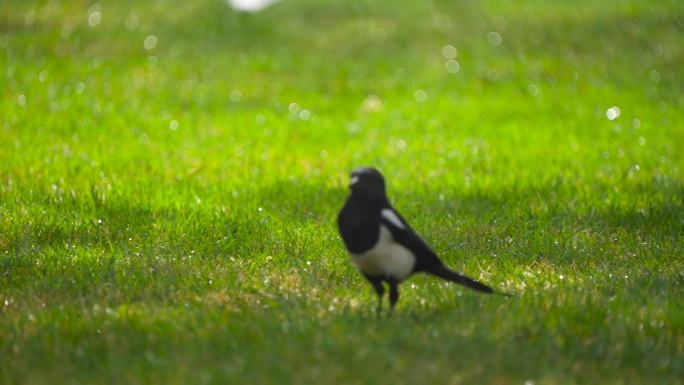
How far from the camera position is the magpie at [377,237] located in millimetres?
4629

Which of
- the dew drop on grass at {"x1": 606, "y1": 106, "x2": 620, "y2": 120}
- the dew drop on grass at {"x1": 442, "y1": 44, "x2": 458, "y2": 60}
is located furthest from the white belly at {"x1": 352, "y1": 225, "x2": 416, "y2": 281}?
the dew drop on grass at {"x1": 442, "y1": 44, "x2": 458, "y2": 60}

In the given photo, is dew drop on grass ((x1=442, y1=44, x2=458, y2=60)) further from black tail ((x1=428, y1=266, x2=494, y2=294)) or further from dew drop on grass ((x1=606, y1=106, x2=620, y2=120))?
black tail ((x1=428, y1=266, x2=494, y2=294))

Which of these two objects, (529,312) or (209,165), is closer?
(529,312)

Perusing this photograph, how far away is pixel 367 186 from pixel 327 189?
3221 millimetres

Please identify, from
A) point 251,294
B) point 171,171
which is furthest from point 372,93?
point 251,294

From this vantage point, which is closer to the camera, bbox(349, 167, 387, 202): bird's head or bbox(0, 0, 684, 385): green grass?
bbox(0, 0, 684, 385): green grass

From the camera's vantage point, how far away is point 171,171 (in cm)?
838

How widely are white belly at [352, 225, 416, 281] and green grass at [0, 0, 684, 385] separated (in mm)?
250

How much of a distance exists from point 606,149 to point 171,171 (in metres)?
4.44

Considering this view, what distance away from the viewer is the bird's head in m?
4.70

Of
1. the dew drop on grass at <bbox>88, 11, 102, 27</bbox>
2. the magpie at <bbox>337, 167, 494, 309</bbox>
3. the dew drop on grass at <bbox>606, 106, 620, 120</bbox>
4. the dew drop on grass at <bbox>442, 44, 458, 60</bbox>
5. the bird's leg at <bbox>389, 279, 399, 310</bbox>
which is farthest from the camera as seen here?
the dew drop on grass at <bbox>88, 11, 102, 27</bbox>

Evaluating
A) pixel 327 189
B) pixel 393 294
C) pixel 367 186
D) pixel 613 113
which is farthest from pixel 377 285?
pixel 613 113

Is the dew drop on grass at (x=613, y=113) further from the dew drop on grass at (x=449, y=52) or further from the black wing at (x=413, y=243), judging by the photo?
the black wing at (x=413, y=243)

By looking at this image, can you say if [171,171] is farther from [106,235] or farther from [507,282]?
[507,282]
